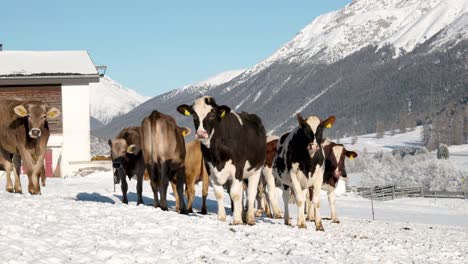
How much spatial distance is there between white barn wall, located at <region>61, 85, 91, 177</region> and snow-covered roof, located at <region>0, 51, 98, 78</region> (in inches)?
46.6

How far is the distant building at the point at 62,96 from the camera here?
41969 mm

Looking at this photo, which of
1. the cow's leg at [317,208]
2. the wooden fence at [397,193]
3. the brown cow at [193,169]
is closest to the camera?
the cow's leg at [317,208]

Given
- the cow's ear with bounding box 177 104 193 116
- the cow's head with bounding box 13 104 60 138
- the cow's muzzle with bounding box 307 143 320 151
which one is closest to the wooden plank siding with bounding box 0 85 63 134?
the cow's head with bounding box 13 104 60 138

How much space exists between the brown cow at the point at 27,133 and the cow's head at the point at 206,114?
3195 mm

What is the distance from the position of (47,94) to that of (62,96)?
0.90 meters

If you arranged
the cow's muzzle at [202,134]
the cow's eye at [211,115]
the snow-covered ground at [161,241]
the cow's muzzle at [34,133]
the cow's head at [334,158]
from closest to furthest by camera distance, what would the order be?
the snow-covered ground at [161,241], the cow's muzzle at [202,134], the cow's eye at [211,115], the cow's muzzle at [34,133], the cow's head at [334,158]

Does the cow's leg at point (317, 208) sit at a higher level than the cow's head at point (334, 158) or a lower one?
lower

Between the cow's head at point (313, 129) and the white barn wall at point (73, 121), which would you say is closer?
the cow's head at point (313, 129)

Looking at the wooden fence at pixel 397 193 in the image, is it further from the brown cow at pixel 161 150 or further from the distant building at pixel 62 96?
the brown cow at pixel 161 150

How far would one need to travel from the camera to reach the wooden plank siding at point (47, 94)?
138 feet

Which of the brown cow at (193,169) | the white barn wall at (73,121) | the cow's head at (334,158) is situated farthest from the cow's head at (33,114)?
the white barn wall at (73,121)

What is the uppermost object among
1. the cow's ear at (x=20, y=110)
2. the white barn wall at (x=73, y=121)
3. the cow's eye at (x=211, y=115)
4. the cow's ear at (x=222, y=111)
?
the white barn wall at (x=73, y=121)

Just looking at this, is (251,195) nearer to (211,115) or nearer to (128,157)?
(211,115)

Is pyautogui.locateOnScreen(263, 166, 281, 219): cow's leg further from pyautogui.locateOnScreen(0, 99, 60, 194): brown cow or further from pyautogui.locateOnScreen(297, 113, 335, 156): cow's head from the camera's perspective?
pyautogui.locateOnScreen(0, 99, 60, 194): brown cow
